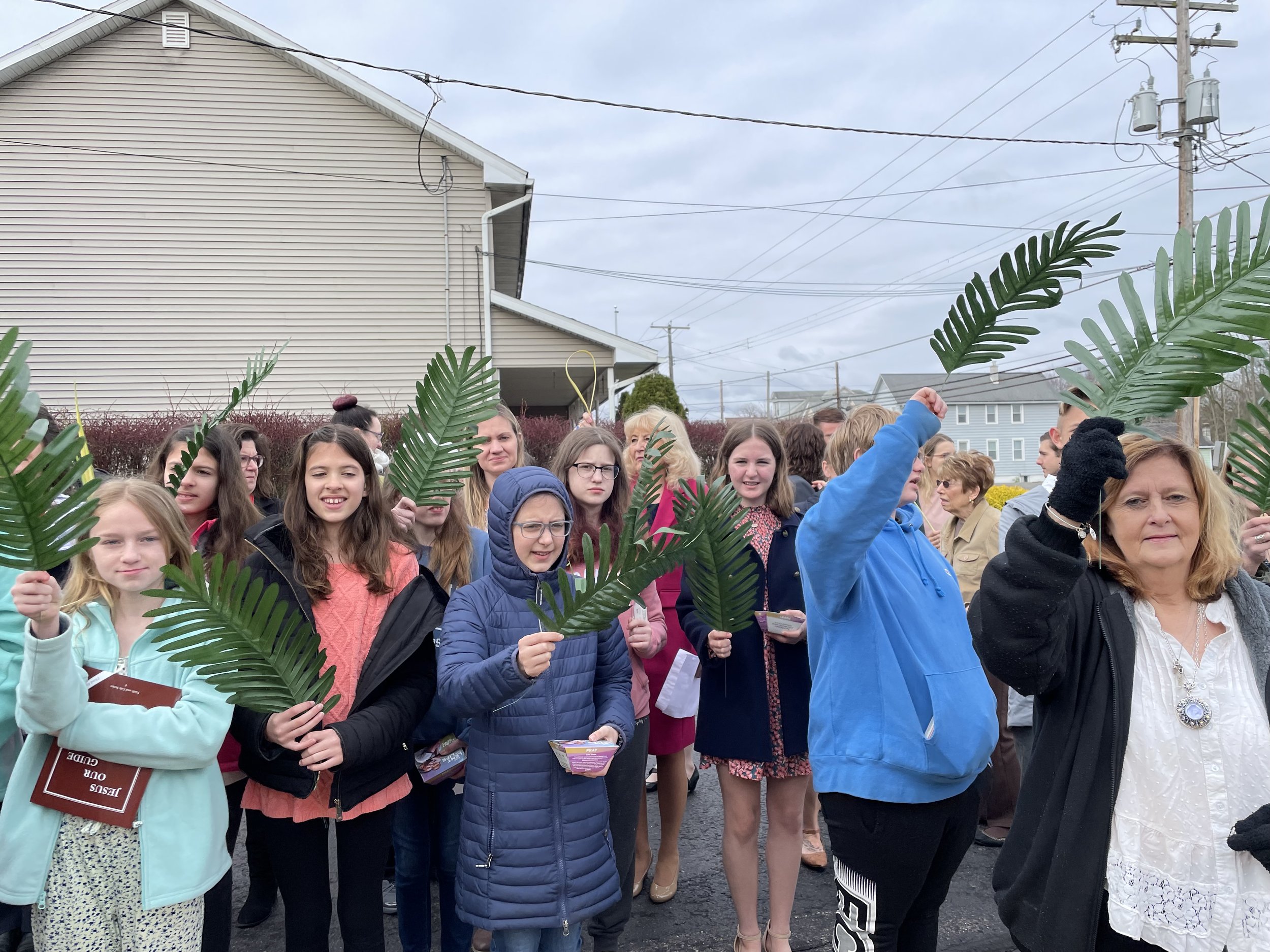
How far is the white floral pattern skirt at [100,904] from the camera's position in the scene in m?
2.17

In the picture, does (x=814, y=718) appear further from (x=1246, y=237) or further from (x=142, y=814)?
(x=142, y=814)

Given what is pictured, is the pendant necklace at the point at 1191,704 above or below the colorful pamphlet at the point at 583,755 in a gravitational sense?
above

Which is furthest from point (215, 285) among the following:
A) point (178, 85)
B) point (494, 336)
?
point (494, 336)

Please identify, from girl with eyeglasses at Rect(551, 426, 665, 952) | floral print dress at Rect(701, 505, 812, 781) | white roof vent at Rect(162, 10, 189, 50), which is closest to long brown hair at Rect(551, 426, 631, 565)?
girl with eyeglasses at Rect(551, 426, 665, 952)

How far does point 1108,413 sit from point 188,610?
6.77 ft

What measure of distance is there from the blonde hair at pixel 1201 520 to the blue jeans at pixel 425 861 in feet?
7.53

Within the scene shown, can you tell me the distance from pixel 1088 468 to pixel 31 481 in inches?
77.9

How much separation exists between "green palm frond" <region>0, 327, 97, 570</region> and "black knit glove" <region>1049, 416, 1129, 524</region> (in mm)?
1892

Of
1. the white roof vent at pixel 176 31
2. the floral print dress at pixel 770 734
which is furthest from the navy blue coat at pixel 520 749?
the white roof vent at pixel 176 31

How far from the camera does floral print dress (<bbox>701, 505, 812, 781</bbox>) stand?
305 centimetres

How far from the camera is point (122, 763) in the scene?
7.32ft

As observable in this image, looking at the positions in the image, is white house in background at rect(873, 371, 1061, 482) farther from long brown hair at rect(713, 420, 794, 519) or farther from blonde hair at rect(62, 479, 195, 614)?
blonde hair at rect(62, 479, 195, 614)

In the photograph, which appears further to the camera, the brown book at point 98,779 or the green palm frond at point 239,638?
the brown book at point 98,779

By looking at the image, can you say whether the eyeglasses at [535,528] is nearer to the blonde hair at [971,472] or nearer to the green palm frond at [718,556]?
the green palm frond at [718,556]
